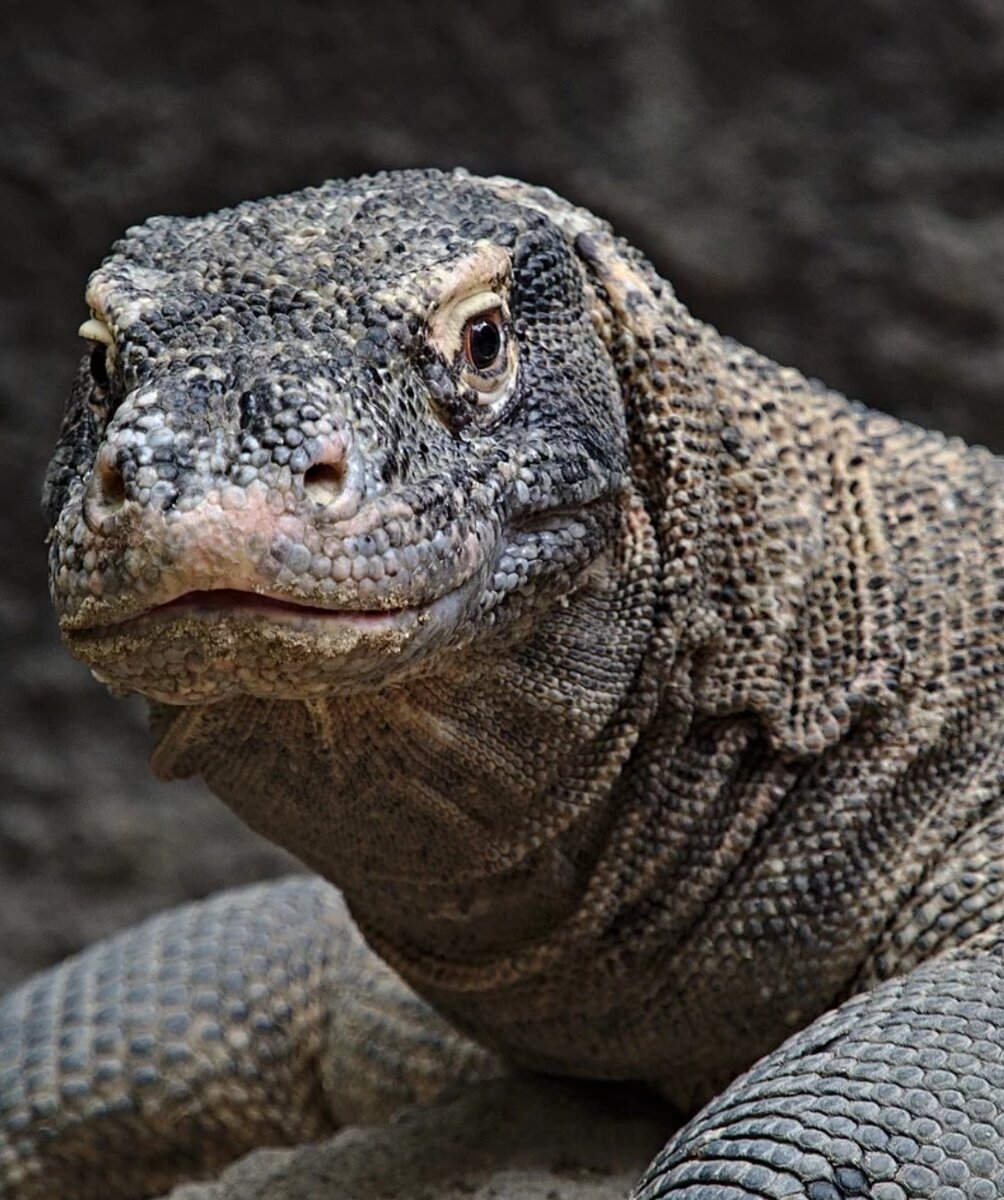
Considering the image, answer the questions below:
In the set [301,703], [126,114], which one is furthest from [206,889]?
[301,703]

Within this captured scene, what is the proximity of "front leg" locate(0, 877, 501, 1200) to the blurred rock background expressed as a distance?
127 inches

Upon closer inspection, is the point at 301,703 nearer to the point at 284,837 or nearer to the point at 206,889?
the point at 284,837

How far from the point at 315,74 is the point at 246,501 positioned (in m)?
5.01

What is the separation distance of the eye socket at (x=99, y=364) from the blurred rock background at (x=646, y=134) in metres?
4.18

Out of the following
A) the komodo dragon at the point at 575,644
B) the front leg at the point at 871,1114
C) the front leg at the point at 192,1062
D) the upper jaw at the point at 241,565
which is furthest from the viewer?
the front leg at the point at 192,1062

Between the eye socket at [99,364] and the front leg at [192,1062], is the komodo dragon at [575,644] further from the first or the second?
the front leg at [192,1062]

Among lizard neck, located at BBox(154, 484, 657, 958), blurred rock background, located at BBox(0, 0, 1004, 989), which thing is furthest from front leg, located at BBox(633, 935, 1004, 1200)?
blurred rock background, located at BBox(0, 0, 1004, 989)

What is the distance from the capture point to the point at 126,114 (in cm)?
734

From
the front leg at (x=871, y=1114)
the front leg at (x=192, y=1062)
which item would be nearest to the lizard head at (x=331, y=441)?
the front leg at (x=871, y=1114)

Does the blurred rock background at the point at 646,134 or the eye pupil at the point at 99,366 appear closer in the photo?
the eye pupil at the point at 99,366

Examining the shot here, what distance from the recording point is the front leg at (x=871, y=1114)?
2920 millimetres

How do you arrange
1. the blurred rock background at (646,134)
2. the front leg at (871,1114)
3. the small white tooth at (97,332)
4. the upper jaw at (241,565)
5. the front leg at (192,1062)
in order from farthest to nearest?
the blurred rock background at (646,134), the front leg at (192,1062), the small white tooth at (97,332), the front leg at (871,1114), the upper jaw at (241,565)

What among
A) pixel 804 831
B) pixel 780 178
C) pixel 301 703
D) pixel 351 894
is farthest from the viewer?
pixel 780 178

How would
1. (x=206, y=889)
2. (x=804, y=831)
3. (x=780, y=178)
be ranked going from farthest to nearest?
(x=206, y=889)
(x=780, y=178)
(x=804, y=831)
